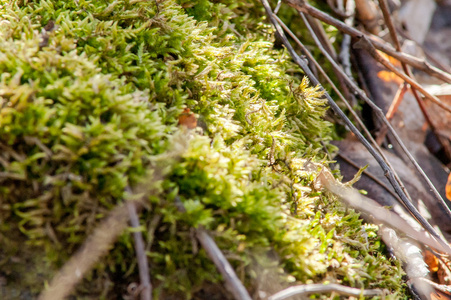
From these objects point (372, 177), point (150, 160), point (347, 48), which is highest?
point (347, 48)

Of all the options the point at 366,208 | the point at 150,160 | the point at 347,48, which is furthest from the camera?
the point at 347,48

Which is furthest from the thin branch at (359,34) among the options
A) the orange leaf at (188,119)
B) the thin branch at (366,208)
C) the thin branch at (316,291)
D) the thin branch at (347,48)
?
the thin branch at (316,291)

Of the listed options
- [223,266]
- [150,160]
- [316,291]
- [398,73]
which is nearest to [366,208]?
[316,291]

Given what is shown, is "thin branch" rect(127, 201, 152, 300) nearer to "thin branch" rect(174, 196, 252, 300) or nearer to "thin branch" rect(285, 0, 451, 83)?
"thin branch" rect(174, 196, 252, 300)

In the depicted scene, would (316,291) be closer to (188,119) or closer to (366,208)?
(366,208)

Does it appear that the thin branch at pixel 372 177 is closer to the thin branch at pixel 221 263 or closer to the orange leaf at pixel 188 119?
the orange leaf at pixel 188 119

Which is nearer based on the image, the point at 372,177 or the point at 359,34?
the point at 372,177
